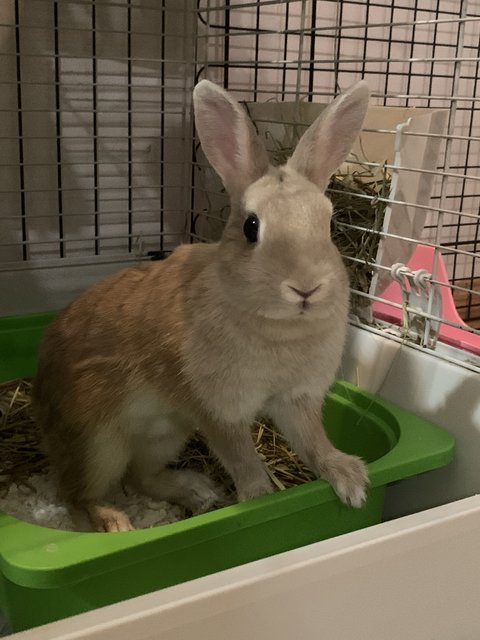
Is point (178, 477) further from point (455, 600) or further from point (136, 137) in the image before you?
point (136, 137)

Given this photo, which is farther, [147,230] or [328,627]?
[147,230]

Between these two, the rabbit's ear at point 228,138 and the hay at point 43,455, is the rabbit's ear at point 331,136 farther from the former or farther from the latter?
the hay at point 43,455

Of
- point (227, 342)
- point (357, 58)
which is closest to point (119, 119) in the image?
point (357, 58)

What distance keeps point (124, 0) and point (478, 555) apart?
62.2 inches

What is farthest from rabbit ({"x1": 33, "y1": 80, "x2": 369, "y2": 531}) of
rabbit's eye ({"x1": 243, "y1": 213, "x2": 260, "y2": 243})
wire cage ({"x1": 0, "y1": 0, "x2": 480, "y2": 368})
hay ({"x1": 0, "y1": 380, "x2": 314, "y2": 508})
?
wire cage ({"x1": 0, "y1": 0, "x2": 480, "y2": 368})

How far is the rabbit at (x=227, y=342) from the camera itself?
1.15 metres

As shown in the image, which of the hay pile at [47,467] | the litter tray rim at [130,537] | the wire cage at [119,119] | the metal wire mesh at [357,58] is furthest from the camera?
the metal wire mesh at [357,58]

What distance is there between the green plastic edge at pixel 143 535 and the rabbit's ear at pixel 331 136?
1.58 feet

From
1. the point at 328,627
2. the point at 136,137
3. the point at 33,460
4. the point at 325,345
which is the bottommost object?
the point at 33,460

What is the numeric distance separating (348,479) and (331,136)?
0.56m

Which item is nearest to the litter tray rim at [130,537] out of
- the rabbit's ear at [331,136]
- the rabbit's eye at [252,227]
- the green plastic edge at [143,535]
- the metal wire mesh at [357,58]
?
the green plastic edge at [143,535]

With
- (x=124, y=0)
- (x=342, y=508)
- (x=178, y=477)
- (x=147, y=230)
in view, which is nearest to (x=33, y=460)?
(x=178, y=477)

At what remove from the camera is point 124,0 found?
75.9 inches

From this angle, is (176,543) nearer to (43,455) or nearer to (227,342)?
(227,342)
